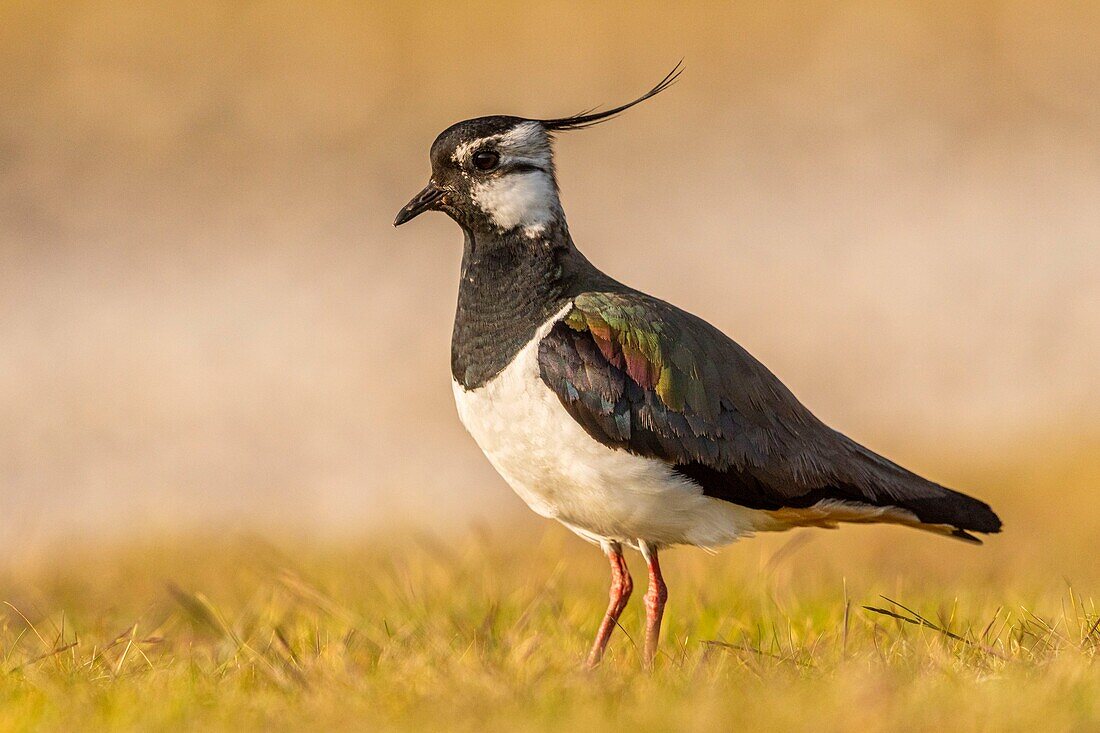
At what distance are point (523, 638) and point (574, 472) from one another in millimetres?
635

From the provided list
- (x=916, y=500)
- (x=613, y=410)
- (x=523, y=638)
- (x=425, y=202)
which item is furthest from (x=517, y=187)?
(x=916, y=500)

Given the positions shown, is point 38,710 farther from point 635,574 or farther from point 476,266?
point 635,574

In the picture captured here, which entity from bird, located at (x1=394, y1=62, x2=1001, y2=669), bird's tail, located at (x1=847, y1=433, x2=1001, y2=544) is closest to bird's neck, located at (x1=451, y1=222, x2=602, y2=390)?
bird, located at (x1=394, y1=62, x2=1001, y2=669)

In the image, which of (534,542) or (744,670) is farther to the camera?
(534,542)

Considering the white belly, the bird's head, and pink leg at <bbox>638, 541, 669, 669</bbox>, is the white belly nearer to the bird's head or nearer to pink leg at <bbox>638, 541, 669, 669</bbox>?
pink leg at <bbox>638, 541, 669, 669</bbox>

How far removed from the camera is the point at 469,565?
721 centimetres

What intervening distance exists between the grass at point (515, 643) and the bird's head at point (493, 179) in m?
1.56

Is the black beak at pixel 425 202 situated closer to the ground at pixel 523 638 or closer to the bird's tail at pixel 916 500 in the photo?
the ground at pixel 523 638

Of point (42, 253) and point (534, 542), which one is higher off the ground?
point (42, 253)

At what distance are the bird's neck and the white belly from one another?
0.26 ft

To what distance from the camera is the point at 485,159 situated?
6.29 meters

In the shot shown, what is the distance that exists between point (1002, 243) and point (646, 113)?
407 cm

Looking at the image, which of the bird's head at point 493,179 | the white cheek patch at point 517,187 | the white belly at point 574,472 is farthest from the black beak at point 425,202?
the white belly at point 574,472

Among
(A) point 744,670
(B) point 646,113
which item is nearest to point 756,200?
(B) point 646,113
